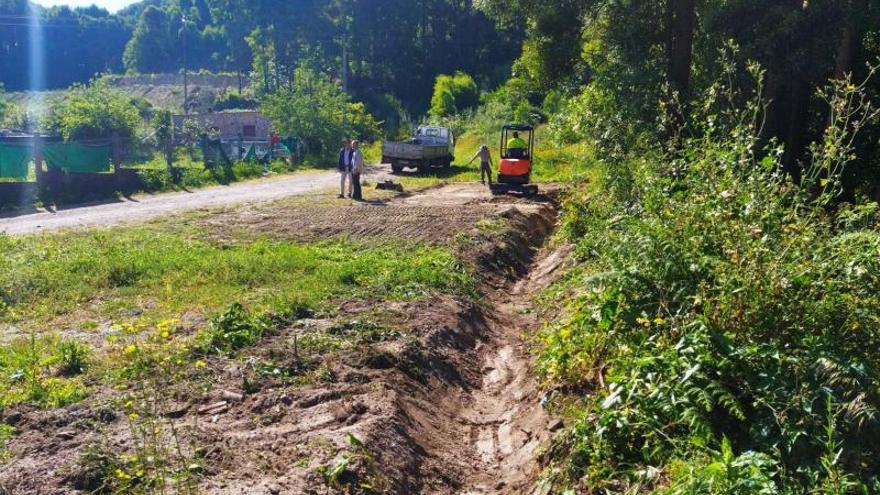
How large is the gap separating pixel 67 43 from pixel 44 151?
106 metres

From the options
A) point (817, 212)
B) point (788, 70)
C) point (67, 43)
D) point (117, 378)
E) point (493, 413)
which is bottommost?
point (493, 413)

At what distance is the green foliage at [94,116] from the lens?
24.6 metres

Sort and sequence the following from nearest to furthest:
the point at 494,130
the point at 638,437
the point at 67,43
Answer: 1. the point at 638,437
2. the point at 494,130
3. the point at 67,43

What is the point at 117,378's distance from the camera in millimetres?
7023

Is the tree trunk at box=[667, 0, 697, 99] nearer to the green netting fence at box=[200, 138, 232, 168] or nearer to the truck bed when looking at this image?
the truck bed

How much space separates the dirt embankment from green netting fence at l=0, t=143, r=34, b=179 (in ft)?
50.5

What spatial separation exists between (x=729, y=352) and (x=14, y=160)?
21.1 m

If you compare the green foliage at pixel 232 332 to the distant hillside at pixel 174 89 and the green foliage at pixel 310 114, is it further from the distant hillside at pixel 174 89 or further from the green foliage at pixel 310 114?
the distant hillside at pixel 174 89

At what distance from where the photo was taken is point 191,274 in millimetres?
11039

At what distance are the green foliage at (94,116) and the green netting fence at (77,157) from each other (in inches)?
98.2

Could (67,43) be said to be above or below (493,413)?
above

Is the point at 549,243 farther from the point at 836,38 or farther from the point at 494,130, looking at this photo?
the point at 494,130

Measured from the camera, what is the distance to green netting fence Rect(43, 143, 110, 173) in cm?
2114

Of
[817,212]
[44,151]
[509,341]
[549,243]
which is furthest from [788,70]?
[44,151]
